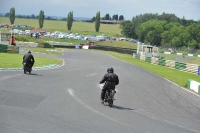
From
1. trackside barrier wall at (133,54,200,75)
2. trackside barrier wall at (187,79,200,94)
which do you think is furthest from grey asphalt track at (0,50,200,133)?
trackside barrier wall at (133,54,200,75)

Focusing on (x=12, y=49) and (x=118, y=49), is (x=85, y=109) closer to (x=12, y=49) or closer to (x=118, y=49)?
(x=12, y=49)

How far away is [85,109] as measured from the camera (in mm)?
16188

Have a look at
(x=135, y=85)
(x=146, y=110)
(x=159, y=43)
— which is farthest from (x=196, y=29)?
(x=146, y=110)

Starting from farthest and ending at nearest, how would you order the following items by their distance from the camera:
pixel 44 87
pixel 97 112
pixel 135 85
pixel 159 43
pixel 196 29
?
pixel 159 43, pixel 196 29, pixel 135 85, pixel 44 87, pixel 97 112

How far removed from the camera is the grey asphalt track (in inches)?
498

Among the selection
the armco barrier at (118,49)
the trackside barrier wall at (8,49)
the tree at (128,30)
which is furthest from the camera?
the tree at (128,30)

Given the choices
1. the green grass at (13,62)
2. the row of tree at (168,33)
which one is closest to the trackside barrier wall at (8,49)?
the green grass at (13,62)

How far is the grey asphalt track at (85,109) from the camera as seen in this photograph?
41.5 ft

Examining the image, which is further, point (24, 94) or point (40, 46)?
point (40, 46)

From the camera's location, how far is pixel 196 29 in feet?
401

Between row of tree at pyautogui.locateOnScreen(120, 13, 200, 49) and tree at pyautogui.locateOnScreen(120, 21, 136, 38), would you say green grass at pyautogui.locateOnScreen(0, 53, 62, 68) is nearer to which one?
row of tree at pyautogui.locateOnScreen(120, 13, 200, 49)

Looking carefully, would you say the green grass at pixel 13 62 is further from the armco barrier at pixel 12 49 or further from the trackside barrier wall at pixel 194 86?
the trackside barrier wall at pixel 194 86

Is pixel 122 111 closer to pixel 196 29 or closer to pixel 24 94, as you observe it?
pixel 24 94

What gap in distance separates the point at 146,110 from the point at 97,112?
2.97m
